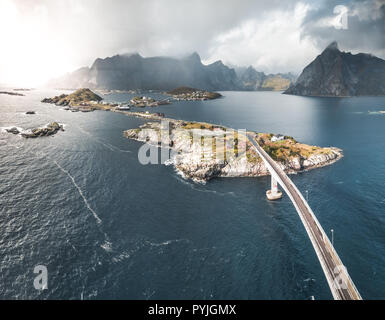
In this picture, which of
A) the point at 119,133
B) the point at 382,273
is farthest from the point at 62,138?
the point at 382,273

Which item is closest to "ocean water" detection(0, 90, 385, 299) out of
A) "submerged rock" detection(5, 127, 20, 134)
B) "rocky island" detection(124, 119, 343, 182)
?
"rocky island" detection(124, 119, 343, 182)

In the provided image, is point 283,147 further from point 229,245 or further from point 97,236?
point 97,236

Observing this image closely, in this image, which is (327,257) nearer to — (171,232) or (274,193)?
(171,232)

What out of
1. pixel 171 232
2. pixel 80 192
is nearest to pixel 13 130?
pixel 80 192

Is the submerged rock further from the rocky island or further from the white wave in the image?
the rocky island

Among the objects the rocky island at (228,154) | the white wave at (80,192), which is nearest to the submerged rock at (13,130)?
the white wave at (80,192)

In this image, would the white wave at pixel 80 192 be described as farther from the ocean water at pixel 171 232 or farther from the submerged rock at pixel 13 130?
the submerged rock at pixel 13 130
